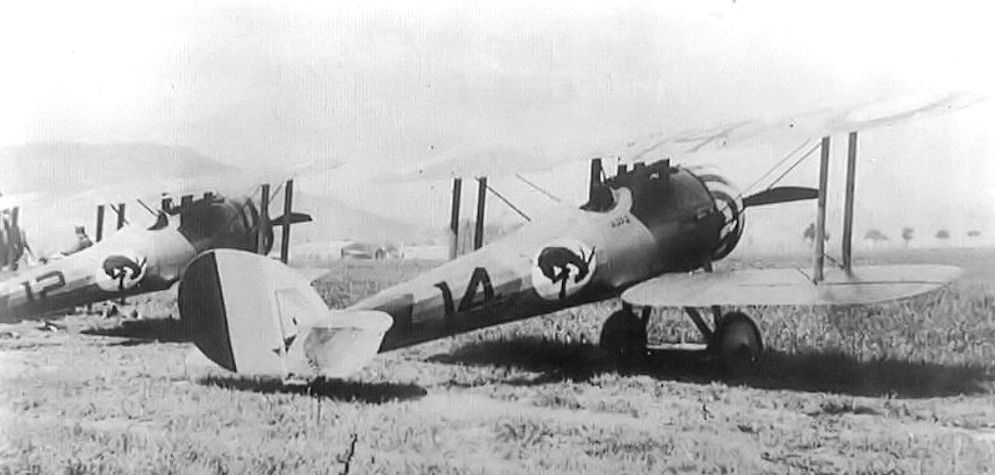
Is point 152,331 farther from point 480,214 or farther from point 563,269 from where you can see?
point 563,269

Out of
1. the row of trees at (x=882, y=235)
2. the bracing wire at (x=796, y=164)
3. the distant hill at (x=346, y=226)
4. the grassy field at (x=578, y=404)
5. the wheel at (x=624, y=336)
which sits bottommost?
the grassy field at (x=578, y=404)

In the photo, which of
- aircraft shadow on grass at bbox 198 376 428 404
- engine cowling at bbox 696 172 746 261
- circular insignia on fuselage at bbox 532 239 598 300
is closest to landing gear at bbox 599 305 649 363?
circular insignia on fuselage at bbox 532 239 598 300

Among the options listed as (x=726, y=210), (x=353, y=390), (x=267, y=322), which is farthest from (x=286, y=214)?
(x=726, y=210)

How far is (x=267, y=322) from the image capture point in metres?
2.86

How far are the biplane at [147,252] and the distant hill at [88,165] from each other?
0.07 metres

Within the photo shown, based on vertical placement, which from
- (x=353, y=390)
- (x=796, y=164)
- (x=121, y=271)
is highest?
(x=796, y=164)

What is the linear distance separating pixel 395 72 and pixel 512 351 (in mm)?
815

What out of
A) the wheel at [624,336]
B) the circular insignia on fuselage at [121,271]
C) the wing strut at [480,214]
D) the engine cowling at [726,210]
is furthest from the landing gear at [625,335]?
the circular insignia on fuselage at [121,271]

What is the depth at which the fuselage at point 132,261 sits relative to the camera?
9.68 ft

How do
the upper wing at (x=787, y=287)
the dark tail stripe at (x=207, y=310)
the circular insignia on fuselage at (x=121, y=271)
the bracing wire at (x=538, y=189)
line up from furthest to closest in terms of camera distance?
the circular insignia on fuselage at (x=121, y=271), the dark tail stripe at (x=207, y=310), the bracing wire at (x=538, y=189), the upper wing at (x=787, y=287)

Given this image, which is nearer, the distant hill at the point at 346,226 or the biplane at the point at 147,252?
the distant hill at the point at 346,226

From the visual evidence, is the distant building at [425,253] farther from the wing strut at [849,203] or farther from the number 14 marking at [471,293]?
the wing strut at [849,203]

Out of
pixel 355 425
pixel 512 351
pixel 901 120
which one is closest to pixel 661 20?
pixel 901 120

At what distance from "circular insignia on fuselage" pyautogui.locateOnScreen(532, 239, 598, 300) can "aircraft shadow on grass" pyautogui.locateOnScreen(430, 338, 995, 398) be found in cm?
14
